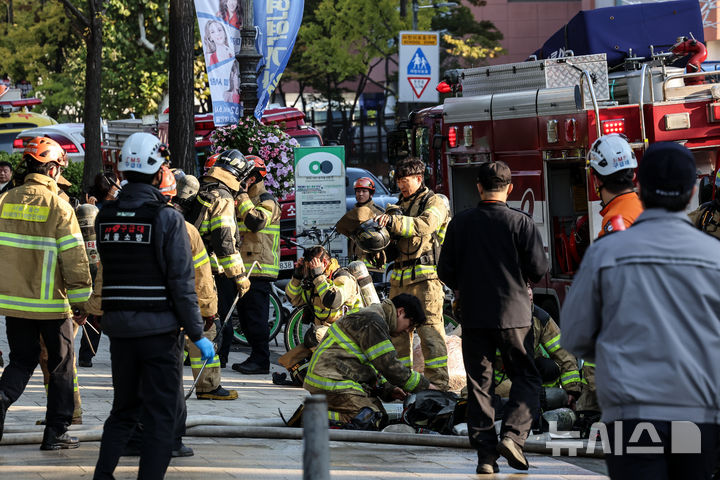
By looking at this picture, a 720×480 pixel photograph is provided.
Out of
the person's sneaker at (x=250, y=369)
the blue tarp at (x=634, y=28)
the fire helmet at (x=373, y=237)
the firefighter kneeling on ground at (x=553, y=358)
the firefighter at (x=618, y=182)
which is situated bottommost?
the person's sneaker at (x=250, y=369)

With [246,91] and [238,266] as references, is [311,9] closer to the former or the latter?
[246,91]

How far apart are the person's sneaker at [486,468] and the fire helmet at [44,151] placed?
10.5 feet

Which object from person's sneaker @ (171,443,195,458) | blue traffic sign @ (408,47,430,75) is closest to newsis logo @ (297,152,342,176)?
person's sneaker @ (171,443,195,458)

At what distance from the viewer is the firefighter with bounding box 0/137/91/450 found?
23.6 feet

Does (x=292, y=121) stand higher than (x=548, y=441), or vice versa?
(x=292, y=121)

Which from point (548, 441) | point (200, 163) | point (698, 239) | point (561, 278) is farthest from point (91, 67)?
point (698, 239)

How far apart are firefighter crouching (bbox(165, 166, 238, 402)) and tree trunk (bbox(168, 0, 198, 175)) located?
453cm

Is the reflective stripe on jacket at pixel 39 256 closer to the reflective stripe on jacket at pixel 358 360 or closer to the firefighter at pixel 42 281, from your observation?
the firefighter at pixel 42 281

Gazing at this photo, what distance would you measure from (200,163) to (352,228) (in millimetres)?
8825

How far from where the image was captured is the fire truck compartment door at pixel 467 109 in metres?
12.5

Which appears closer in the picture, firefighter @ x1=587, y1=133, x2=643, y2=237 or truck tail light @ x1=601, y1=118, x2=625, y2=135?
firefighter @ x1=587, y1=133, x2=643, y2=237

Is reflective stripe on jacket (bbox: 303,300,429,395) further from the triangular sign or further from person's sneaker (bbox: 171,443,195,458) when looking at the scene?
the triangular sign

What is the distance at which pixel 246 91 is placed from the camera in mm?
14859

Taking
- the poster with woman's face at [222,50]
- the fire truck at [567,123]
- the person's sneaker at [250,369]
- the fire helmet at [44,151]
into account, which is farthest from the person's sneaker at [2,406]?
the poster with woman's face at [222,50]
